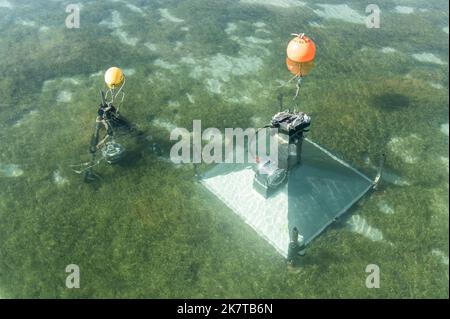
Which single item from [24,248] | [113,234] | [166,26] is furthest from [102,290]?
[166,26]

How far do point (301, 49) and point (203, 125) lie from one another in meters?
8.86

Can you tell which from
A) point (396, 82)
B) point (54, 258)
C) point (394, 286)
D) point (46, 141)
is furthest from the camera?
point (396, 82)

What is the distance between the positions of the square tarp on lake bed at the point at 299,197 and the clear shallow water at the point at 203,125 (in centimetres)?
62

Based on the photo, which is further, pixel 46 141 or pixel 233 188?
pixel 46 141

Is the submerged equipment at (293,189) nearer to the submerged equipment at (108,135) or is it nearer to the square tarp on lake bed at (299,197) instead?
the square tarp on lake bed at (299,197)

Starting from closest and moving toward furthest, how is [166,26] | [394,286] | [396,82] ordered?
1. [394,286]
2. [396,82]
3. [166,26]

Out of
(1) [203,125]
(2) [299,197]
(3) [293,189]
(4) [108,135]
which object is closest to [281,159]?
(3) [293,189]

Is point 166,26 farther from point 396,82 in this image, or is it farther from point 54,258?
point 54,258

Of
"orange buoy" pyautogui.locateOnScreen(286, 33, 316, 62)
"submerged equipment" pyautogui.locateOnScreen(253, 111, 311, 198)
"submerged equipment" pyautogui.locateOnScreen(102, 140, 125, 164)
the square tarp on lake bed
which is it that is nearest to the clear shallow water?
"submerged equipment" pyautogui.locateOnScreen(102, 140, 125, 164)

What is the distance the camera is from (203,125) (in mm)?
24094

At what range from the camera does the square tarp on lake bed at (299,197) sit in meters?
17.4

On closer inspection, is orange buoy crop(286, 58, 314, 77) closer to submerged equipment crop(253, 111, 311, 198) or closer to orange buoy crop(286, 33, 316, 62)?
orange buoy crop(286, 33, 316, 62)

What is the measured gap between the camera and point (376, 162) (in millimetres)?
21141

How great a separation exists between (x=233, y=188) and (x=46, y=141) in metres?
12.1
